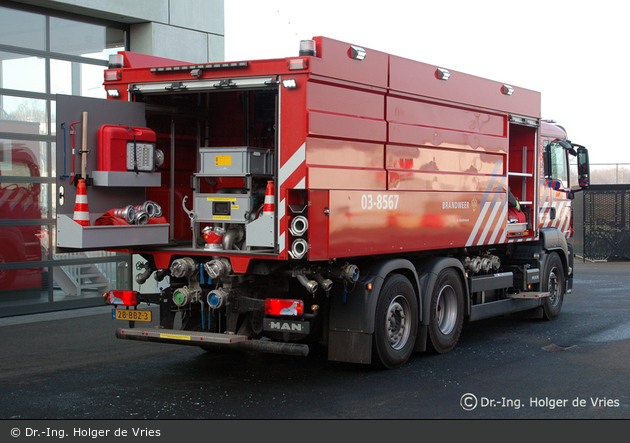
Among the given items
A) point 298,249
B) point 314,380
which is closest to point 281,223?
point 298,249

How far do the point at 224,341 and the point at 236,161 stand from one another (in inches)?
72.3

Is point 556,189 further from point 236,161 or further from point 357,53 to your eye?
point 236,161

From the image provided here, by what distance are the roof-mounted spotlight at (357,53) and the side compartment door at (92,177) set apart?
232 centimetres

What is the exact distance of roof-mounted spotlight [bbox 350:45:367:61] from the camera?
23.1 ft

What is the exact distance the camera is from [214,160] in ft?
24.5

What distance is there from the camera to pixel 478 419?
5805mm

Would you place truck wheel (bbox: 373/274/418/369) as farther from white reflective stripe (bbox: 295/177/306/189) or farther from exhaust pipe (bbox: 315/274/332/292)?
white reflective stripe (bbox: 295/177/306/189)

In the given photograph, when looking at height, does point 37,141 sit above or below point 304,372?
above

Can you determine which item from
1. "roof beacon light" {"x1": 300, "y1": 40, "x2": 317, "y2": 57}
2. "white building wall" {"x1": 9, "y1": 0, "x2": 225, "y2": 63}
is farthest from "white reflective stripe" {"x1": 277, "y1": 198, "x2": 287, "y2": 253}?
"white building wall" {"x1": 9, "y1": 0, "x2": 225, "y2": 63}

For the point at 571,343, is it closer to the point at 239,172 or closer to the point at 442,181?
the point at 442,181

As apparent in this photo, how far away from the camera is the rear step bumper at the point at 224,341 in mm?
6547

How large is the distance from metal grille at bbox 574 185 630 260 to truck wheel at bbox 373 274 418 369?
15893 mm

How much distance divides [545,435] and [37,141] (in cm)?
946

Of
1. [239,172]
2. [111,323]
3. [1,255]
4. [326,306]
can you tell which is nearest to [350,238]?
[326,306]
